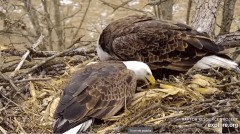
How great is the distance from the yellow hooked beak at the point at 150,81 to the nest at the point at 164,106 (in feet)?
0.21

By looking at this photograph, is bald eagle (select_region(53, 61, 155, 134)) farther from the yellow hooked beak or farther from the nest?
the nest

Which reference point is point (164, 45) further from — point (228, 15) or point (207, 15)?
point (228, 15)

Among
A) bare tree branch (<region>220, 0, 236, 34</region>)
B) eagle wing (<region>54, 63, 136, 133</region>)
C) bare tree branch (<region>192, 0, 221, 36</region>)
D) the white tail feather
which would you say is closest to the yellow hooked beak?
eagle wing (<region>54, 63, 136, 133</region>)

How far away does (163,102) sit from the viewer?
445cm

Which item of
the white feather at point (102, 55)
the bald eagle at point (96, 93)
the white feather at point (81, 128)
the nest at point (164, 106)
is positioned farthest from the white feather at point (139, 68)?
the white feather at point (81, 128)

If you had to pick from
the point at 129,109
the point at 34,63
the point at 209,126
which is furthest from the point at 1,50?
the point at 209,126

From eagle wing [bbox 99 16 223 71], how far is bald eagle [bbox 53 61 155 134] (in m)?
0.22

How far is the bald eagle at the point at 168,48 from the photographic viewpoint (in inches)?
189

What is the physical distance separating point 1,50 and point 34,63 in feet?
1.49

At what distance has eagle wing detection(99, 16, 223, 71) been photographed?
4.80 m

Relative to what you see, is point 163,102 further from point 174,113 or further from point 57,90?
point 57,90

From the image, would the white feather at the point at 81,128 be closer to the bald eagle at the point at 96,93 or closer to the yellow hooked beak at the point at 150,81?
the bald eagle at the point at 96,93

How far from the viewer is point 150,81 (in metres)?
4.66

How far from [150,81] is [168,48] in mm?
378
